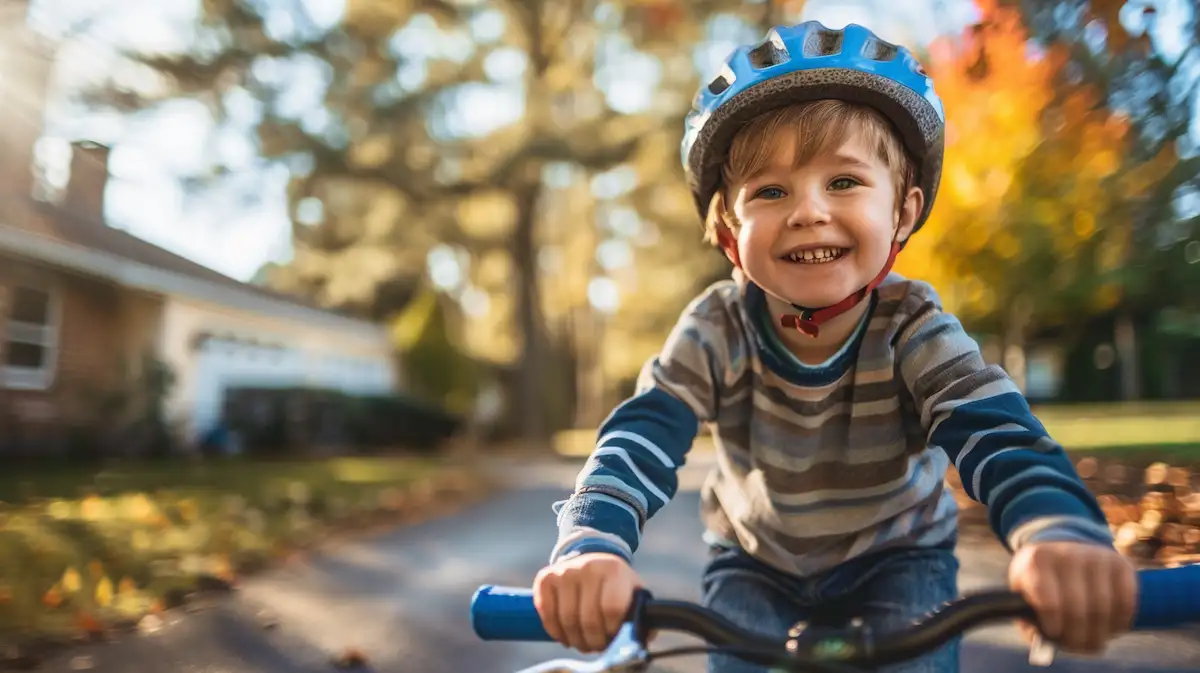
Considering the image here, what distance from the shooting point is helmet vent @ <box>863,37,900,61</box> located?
2021 millimetres

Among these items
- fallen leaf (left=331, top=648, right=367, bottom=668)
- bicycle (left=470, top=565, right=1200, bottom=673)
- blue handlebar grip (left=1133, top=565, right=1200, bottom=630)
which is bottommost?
fallen leaf (left=331, top=648, right=367, bottom=668)

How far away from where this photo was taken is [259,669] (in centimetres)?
354

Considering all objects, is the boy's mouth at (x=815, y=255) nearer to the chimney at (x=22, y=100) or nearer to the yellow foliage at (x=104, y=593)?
the yellow foliage at (x=104, y=593)

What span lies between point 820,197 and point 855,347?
1.39ft

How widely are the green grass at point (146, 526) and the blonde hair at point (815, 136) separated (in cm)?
373

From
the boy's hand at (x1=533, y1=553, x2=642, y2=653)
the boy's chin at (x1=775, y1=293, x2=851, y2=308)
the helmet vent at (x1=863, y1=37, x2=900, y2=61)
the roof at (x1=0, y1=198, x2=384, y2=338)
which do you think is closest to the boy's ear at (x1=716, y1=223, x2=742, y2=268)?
the boy's chin at (x1=775, y1=293, x2=851, y2=308)

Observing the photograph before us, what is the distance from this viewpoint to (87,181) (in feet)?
44.2

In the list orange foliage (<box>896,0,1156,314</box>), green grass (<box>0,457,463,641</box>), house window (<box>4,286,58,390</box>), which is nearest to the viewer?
green grass (<box>0,457,463,641</box>)

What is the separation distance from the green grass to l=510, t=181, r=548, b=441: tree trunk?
1050 cm

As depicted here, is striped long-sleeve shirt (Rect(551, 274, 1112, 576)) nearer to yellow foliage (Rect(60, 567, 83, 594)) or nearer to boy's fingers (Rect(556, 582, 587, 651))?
boy's fingers (Rect(556, 582, 587, 651))

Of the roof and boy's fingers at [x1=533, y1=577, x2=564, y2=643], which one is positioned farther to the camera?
the roof

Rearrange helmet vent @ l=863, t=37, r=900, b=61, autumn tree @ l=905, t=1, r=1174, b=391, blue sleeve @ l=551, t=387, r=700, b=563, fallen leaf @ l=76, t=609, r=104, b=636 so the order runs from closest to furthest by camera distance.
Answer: blue sleeve @ l=551, t=387, r=700, b=563 → helmet vent @ l=863, t=37, r=900, b=61 → fallen leaf @ l=76, t=609, r=104, b=636 → autumn tree @ l=905, t=1, r=1174, b=391

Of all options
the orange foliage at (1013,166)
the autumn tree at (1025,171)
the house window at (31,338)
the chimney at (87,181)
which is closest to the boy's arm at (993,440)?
the autumn tree at (1025,171)

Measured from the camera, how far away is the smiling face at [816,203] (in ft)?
6.04
